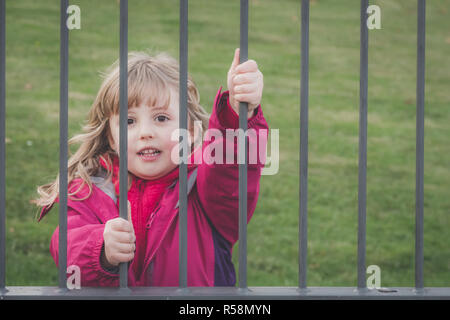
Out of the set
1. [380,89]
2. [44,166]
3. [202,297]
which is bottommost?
[202,297]

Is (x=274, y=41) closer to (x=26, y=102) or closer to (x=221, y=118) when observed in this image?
(x=26, y=102)

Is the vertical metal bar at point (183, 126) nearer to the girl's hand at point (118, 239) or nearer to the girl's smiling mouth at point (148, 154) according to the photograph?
the girl's hand at point (118, 239)

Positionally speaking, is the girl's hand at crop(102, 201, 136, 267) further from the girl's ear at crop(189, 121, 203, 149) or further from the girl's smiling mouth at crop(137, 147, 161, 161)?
the girl's ear at crop(189, 121, 203, 149)

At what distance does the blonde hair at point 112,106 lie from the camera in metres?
2.31

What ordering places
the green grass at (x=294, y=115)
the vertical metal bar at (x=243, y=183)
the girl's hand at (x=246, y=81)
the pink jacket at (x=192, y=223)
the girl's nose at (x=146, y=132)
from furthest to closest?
the green grass at (x=294, y=115), the girl's nose at (x=146, y=132), the pink jacket at (x=192, y=223), the girl's hand at (x=246, y=81), the vertical metal bar at (x=243, y=183)

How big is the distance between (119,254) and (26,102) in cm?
319

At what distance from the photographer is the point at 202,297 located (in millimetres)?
1376

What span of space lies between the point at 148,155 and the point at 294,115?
2418 millimetres

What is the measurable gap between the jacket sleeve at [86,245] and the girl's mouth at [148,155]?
28 centimetres

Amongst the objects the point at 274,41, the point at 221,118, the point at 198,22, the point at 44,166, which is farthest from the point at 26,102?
the point at 221,118

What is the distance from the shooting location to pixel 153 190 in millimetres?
2303

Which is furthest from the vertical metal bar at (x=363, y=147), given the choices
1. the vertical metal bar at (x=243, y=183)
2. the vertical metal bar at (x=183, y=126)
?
the vertical metal bar at (x=183, y=126)

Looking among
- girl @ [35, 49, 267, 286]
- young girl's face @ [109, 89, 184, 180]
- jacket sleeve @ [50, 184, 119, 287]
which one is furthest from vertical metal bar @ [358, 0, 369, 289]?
young girl's face @ [109, 89, 184, 180]

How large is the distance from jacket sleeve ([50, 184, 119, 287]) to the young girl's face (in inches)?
10.4
